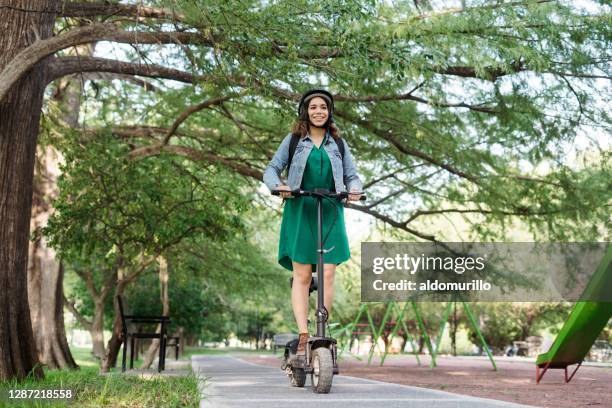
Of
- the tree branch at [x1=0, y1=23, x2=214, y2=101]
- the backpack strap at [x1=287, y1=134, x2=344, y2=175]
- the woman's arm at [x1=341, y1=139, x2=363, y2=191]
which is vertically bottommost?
the woman's arm at [x1=341, y1=139, x2=363, y2=191]

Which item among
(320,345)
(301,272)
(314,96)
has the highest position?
(314,96)

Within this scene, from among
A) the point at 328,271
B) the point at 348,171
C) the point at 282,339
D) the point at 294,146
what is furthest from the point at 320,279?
the point at 282,339

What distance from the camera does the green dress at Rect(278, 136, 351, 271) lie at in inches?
209

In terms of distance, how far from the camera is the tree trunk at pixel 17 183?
24.7 ft

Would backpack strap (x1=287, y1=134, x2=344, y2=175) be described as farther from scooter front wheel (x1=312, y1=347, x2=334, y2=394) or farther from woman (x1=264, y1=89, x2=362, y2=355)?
scooter front wheel (x1=312, y1=347, x2=334, y2=394)

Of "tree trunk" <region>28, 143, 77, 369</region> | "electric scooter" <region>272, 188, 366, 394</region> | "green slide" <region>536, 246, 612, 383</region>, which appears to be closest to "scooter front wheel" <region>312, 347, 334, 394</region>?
"electric scooter" <region>272, 188, 366, 394</region>

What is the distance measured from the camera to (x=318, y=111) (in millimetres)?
5441

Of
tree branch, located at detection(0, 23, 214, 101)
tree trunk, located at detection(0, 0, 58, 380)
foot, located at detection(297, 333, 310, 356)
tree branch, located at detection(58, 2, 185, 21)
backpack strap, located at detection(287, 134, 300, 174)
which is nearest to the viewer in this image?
foot, located at detection(297, 333, 310, 356)

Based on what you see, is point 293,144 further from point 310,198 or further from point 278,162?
point 310,198

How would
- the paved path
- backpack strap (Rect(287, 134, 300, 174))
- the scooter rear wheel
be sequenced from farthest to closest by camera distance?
the scooter rear wheel, backpack strap (Rect(287, 134, 300, 174)), the paved path

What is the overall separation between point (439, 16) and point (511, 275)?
20.9 ft

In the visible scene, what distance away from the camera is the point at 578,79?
914 cm

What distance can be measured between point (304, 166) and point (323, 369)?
148cm

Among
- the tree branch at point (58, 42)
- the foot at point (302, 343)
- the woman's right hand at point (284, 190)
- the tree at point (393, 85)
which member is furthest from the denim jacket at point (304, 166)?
the tree branch at point (58, 42)
